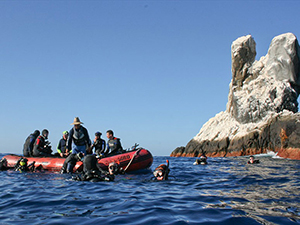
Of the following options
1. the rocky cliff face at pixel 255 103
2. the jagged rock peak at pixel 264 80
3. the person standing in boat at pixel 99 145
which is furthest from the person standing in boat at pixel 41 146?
the jagged rock peak at pixel 264 80

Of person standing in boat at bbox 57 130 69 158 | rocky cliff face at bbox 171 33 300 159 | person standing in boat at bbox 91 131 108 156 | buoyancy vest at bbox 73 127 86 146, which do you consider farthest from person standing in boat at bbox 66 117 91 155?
rocky cliff face at bbox 171 33 300 159

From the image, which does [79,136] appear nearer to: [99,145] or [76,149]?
[76,149]

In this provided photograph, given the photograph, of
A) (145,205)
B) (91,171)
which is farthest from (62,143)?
(145,205)

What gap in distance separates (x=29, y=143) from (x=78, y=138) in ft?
15.9

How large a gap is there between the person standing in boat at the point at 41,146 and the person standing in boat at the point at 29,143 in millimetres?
252

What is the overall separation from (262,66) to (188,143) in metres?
23.3

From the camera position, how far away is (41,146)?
1468 centimetres

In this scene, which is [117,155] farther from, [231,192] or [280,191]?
[280,191]

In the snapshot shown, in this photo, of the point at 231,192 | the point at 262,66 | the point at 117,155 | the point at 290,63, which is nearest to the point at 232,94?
the point at 262,66

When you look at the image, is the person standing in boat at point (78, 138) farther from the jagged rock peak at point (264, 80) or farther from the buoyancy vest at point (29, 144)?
the jagged rock peak at point (264, 80)

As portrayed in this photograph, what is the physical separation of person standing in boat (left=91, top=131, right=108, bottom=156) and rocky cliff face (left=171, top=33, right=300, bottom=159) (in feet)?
112

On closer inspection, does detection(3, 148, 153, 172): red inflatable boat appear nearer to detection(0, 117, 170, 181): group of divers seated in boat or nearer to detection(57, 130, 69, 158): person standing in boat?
detection(0, 117, 170, 181): group of divers seated in boat

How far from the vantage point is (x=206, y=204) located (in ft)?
18.8

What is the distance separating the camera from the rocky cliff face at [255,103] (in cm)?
4478
